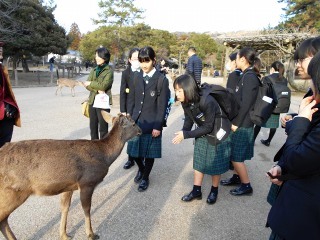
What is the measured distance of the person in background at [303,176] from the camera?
1.60m

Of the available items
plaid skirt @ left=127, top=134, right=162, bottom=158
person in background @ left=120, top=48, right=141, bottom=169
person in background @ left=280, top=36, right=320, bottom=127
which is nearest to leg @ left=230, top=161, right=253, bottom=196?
plaid skirt @ left=127, top=134, right=162, bottom=158

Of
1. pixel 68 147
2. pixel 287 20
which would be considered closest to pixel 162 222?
pixel 68 147

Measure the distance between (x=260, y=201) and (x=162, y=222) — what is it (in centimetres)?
158

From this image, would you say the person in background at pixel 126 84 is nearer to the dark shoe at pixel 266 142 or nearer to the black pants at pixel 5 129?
the black pants at pixel 5 129

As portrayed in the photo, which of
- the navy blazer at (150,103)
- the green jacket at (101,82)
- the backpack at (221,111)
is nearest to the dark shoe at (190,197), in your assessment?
the backpack at (221,111)

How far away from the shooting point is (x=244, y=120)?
4.30 meters

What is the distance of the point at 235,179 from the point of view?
15.5 ft

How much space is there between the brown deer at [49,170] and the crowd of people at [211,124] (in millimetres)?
908

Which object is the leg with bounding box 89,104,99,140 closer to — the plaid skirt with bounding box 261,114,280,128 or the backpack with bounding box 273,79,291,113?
the plaid skirt with bounding box 261,114,280,128

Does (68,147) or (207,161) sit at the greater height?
(68,147)

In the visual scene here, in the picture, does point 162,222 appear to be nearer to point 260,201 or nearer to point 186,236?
point 186,236

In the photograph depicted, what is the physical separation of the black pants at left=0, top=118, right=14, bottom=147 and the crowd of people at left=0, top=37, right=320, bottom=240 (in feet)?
0.04

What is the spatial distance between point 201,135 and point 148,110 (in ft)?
3.44

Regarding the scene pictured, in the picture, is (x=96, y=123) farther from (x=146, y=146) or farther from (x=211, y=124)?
(x=211, y=124)
